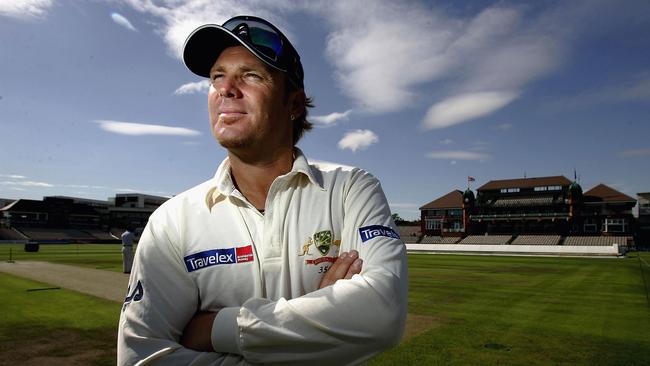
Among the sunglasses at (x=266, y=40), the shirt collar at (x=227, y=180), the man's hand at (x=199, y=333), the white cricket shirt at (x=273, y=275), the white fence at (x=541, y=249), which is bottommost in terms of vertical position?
the white fence at (x=541, y=249)

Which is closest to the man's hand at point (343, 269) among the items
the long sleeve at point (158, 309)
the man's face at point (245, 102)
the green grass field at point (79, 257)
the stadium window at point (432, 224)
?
the long sleeve at point (158, 309)

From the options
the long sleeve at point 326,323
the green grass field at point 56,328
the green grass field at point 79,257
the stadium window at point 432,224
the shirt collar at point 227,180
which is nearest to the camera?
the long sleeve at point 326,323

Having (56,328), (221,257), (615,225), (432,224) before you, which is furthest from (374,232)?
(432,224)

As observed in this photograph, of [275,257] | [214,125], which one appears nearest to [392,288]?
[275,257]

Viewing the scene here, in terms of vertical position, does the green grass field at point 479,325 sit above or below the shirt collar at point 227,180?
below

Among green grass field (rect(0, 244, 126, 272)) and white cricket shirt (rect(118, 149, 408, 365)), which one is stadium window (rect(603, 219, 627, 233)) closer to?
green grass field (rect(0, 244, 126, 272))

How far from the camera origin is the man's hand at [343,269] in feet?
6.21

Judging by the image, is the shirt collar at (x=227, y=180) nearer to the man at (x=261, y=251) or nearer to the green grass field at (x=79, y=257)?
the man at (x=261, y=251)

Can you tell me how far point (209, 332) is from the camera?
5.90ft

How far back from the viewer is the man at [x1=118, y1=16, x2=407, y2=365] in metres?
1.67

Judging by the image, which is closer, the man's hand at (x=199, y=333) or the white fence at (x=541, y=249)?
the man's hand at (x=199, y=333)

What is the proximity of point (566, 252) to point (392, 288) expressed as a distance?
4852 cm

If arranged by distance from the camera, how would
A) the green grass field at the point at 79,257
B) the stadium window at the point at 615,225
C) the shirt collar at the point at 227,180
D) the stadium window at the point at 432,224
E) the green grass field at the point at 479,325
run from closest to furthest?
1. the shirt collar at the point at 227,180
2. the green grass field at the point at 479,325
3. the green grass field at the point at 79,257
4. the stadium window at the point at 615,225
5. the stadium window at the point at 432,224

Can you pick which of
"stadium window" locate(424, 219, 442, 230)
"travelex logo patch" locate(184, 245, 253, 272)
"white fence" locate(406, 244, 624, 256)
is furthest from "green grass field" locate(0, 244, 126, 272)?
"stadium window" locate(424, 219, 442, 230)
